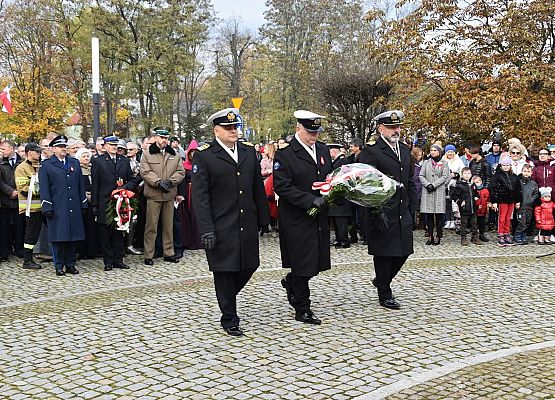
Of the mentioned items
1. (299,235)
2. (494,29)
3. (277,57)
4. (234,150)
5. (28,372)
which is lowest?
(28,372)

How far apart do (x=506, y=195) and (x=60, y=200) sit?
8045 mm

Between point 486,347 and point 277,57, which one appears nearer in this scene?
point 486,347

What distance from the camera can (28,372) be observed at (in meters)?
5.42

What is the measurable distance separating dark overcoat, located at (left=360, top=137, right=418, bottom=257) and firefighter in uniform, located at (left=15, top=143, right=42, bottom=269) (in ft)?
17.9

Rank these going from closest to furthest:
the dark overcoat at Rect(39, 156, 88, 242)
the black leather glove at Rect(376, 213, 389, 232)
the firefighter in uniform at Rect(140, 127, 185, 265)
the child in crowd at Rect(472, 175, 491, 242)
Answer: the black leather glove at Rect(376, 213, 389, 232), the dark overcoat at Rect(39, 156, 88, 242), the firefighter in uniform at Rect(140, 127, 185, 265), the child in crowd at Rect(472, 175, 491, 242)

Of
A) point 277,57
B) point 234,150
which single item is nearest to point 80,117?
point 277,57

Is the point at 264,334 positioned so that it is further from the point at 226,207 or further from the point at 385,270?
the point at 385,270

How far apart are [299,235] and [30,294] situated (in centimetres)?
389

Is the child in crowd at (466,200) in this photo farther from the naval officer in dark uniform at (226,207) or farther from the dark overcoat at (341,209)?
the naval officer in dark uniform at (226,207)

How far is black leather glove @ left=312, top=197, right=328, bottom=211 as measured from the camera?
256 inches

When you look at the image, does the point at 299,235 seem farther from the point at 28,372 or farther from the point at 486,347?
the point at 28,372

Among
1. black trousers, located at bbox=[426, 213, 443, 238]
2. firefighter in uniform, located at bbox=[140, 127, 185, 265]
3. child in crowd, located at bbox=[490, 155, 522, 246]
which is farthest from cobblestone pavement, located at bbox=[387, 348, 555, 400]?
child in crowd, located at bbox=[490, 155, 522, 246]

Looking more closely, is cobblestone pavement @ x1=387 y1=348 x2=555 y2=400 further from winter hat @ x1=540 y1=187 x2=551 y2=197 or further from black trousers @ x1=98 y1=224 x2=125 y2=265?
winter hat @ x1=540 y1=187 x2=551 y2=197

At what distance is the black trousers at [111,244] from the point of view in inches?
403
